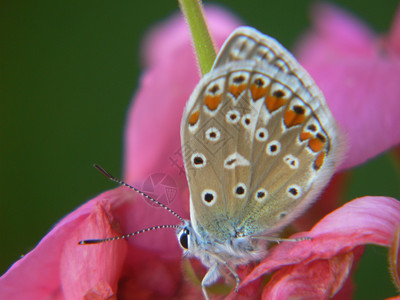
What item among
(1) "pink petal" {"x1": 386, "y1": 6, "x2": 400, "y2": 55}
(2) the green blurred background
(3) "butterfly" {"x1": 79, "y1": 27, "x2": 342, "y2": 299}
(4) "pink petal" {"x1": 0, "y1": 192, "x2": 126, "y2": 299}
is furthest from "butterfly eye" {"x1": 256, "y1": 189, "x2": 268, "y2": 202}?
(2) the green blurred background

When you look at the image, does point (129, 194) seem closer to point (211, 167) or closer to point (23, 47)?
point (211, 167)

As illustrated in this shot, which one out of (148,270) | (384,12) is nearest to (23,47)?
(384,12)

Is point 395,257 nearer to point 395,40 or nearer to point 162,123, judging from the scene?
point 162,123

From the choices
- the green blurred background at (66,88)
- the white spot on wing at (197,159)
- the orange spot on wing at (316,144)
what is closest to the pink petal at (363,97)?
the orange spot on wing at (316,144)

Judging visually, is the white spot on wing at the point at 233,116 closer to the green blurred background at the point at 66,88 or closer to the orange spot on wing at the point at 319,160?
the orange spot on wing at the point at 319,160

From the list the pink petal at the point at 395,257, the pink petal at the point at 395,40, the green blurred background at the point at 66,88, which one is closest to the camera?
the pink petal at the point at 395,257

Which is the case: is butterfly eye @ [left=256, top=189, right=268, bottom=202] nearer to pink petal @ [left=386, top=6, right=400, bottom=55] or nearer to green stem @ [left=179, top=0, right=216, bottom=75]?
green stem @ [left=179, top=0, right=216, bottom=75]

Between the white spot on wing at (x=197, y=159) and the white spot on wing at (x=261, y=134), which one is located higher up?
the white spot on wing at (x=261, y=134)
